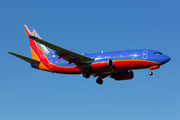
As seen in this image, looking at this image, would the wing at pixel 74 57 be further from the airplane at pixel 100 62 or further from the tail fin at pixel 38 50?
the tail fin at pixel 38 50

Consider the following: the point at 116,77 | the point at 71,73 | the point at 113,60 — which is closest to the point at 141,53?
the point at 113,60

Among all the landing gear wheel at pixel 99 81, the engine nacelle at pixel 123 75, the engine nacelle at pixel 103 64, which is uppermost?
the engine nacelle at pixel 103 64

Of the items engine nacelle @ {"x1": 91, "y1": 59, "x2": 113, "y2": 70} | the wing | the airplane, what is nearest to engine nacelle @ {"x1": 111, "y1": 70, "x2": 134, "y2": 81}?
the airplane

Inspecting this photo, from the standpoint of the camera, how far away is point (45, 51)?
Result: 5341cm

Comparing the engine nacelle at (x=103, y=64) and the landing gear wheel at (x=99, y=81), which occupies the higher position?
the engine nacelle at (x=103, y=64)

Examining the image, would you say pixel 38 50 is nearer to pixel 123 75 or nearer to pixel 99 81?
pixel 99 81

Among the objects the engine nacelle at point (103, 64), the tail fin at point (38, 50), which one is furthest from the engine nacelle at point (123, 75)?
the tail fin at point (38, 50)

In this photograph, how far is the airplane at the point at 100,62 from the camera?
43656mm

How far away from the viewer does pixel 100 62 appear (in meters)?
Result: 44.8

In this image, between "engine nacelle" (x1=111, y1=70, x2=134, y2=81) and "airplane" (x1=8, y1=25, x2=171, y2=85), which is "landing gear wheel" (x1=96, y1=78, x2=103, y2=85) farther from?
"engine nacelle" (x1=111, y1=70, x2=134, y2=81)

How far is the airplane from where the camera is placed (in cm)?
4366

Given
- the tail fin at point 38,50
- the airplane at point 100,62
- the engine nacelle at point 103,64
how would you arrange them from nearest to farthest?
1. the airplane at point 100,62
2. the engine nacelle at point 103,64
3. the tail fin at point 38,50

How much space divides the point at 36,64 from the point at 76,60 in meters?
8.97

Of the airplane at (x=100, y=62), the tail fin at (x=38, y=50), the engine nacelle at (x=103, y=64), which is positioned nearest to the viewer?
the airplane at (x=100, y=62)
